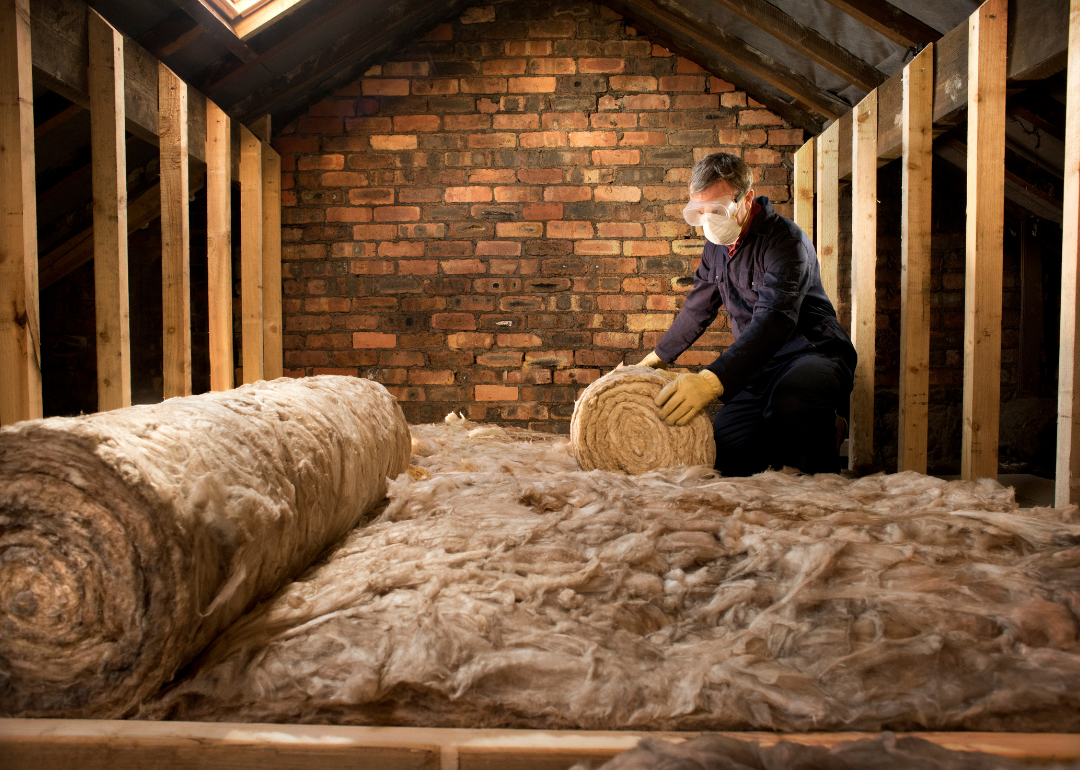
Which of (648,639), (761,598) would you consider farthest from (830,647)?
(648,639)

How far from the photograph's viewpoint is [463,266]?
358cm

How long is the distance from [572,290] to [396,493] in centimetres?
212

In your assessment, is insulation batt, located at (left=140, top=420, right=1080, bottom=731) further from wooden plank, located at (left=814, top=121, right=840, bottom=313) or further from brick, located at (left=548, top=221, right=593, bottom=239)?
brick, located at (left=548, top=221, right=593, bottom=239)

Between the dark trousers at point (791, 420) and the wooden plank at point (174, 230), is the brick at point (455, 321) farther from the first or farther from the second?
the dark trousers at point (791, 420)

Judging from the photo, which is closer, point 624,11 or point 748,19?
point 748,19

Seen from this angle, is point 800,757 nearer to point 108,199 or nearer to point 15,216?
point 15,216

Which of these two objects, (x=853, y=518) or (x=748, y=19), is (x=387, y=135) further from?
(x=853, y=518)

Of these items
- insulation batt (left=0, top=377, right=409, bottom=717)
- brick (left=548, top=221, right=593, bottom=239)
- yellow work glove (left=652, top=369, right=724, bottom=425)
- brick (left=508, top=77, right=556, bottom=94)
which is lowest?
insulation batt (left=0, top=377, right=409, bottom=717)

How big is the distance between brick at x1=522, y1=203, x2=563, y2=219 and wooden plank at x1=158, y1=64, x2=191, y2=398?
1.73 meters

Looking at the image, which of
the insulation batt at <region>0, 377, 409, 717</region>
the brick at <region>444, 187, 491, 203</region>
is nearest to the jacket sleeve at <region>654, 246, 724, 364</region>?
Result: the brick at <region>444, 187, 491, 203</region>

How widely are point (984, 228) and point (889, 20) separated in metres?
0.97

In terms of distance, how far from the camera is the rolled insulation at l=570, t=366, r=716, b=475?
2.06 metres

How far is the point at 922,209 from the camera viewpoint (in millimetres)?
2365

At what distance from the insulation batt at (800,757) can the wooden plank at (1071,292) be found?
1.21 meters
